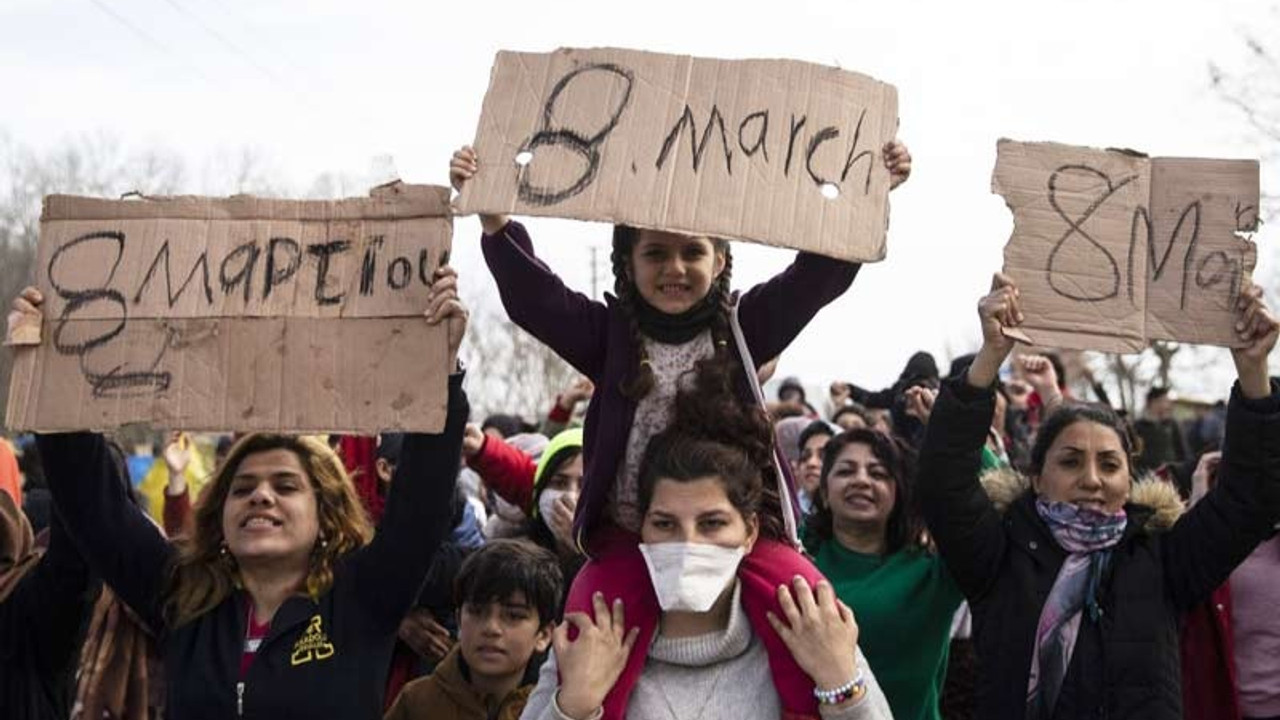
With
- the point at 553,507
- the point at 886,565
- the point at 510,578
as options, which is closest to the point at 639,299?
the point at 510,578

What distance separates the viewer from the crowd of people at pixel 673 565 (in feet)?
12.8

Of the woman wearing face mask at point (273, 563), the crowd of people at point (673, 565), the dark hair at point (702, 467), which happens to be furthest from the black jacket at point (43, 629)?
the dark hair at point (702, 467)

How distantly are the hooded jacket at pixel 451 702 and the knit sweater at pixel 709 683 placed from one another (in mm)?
1050

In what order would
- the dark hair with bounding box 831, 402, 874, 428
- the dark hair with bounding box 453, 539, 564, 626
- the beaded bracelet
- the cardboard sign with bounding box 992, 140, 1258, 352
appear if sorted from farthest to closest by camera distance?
the dark hair with bounding box 831, 402, 874, 428 < the dark hair with bounding box 453, 539, 564, 626 < the cardboard sign with bounding box 992, 140, 1258, 352 < the beaded bracelet

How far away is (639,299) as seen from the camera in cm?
428

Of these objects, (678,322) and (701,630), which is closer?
(701,630)

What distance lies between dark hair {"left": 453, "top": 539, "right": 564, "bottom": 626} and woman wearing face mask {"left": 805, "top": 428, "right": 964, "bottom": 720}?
0.96 meters

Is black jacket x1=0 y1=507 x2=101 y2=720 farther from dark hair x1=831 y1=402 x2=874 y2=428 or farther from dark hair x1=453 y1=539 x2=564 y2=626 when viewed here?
dark hair x1=831 y1=402 x2=874 y2=428

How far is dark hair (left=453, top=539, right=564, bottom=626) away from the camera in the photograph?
17.1 feet

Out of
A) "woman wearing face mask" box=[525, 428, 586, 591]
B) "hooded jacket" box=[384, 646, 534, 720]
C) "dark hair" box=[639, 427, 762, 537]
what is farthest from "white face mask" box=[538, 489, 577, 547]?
"dark hair" box=[639, 427, 762, 537]

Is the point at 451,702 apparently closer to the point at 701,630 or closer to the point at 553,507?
the point at 701,630

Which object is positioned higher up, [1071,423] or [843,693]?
[1071,423]

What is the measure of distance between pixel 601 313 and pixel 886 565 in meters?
1.75

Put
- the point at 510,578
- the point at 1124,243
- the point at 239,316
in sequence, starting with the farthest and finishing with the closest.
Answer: the point at 510,578 < the point at 1124,243 < the point at 239,316
